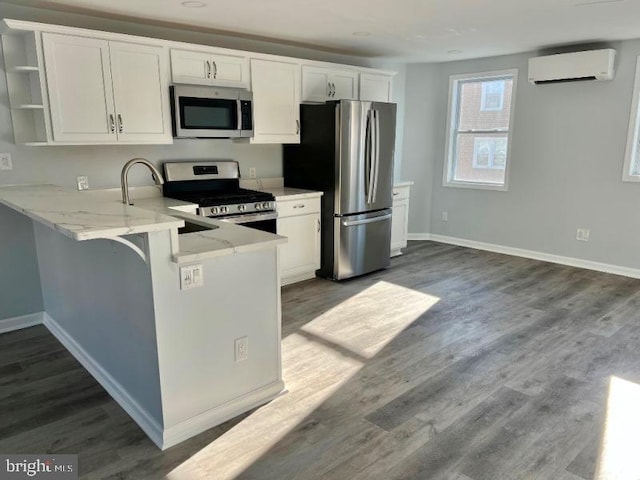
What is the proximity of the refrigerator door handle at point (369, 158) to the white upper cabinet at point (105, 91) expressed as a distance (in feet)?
6.07

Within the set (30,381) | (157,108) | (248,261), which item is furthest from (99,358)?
(157,108)

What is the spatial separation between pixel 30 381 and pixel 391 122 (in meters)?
3.76

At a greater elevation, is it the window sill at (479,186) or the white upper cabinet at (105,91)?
the white upper cabinet at (105,91)

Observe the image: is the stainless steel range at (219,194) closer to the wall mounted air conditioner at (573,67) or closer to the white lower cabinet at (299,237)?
the white lower cabinet at (299,237)

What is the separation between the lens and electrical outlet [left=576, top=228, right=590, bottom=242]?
510 centimetres

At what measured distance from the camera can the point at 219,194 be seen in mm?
4137

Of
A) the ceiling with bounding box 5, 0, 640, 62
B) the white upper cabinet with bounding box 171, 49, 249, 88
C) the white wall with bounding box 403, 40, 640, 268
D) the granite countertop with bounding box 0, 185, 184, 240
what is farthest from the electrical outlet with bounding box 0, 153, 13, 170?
the white wall with bounding box 403, 40, 640, 268

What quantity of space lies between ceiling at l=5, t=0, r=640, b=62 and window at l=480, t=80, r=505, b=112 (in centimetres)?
79

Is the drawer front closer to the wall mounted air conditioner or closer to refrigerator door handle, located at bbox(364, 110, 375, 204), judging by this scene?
refrigerator door handle, located at bbox(364, 110, 375, 204)

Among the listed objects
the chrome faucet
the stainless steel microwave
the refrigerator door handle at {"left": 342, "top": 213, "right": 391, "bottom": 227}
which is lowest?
the refrigerator door handle at {"left": 342, "top": 213, "right": 391, "bottom": 227}

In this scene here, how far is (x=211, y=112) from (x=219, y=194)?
71 centimetres

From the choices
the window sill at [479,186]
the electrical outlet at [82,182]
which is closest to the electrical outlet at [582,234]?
the window sill at [479,186]

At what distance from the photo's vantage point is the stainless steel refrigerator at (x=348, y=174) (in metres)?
4.38

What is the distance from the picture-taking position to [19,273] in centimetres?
353
